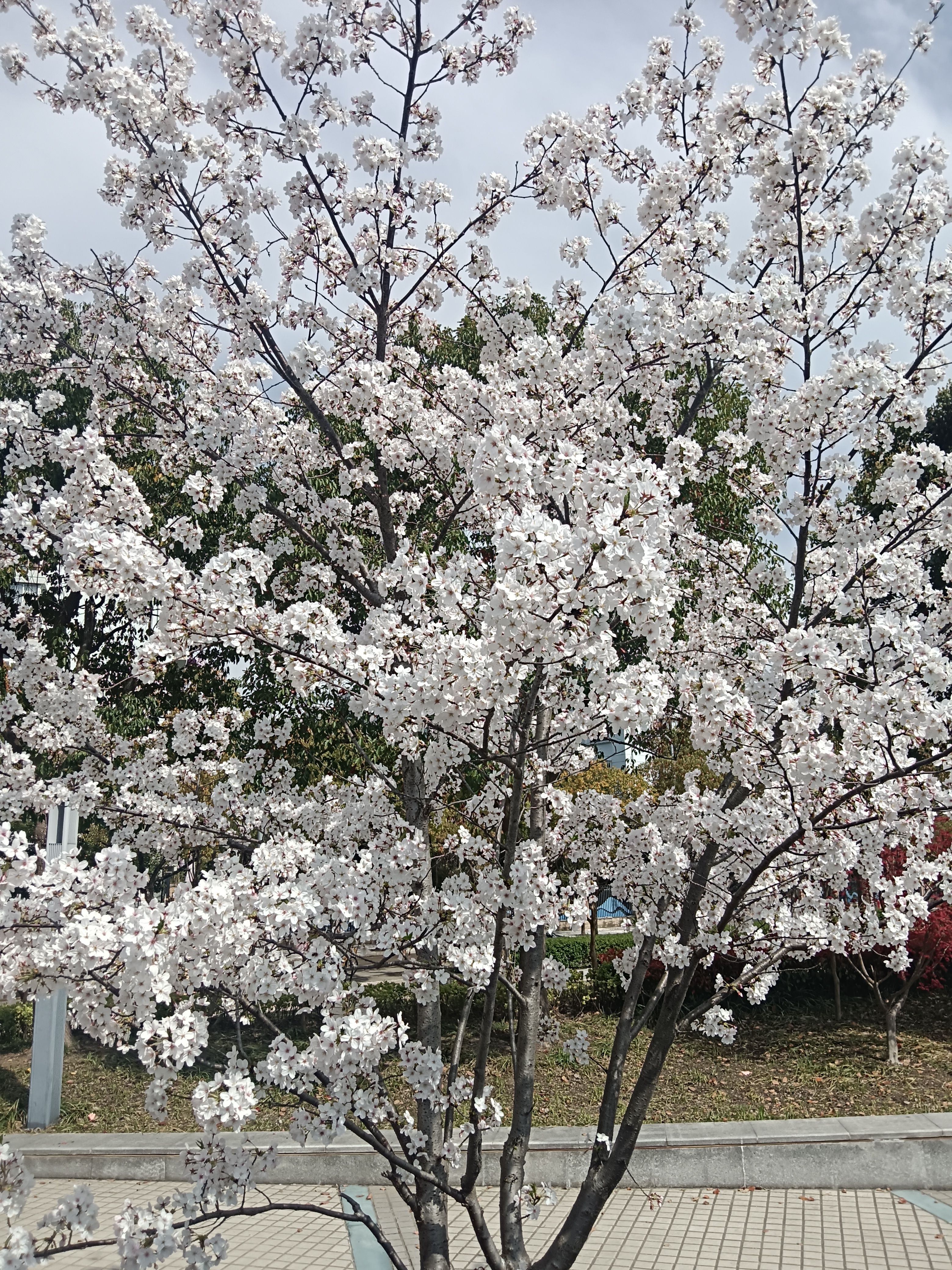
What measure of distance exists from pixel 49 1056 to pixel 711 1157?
6.58 metres

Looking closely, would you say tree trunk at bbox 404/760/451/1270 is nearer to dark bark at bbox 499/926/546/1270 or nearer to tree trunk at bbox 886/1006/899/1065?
dark bark at bbox 499/926/546/1270

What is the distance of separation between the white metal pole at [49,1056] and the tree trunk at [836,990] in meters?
8.60

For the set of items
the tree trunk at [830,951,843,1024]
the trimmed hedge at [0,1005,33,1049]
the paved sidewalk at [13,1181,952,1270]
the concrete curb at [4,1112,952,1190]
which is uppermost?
the tree trunk at [830,951,843,1024]

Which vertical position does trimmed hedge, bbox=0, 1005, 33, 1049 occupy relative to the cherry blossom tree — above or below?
below

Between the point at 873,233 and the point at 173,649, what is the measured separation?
A: 436 cm

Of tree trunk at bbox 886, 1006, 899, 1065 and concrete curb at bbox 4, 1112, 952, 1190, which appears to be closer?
concrete curb at bbox 4, 1112, 952, 1190

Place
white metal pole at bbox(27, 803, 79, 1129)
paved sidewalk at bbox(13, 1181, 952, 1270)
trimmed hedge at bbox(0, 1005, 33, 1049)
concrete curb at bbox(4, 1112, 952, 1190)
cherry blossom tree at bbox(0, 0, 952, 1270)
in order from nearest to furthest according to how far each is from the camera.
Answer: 1. cherry blossom tree at bbox(0, 0, 952, 1270)
2. paved sidewalk at bbox(13, 1181, 952, 1270)
3. concrete curb at bbox(4, 1112, 952, 1190)
4. white metal pole at bbox(27, 803, 79, 1129)
5. trimmed hedge at bbox(0, 1005, 33, 1049)

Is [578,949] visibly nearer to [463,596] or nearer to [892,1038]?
[892,1038]

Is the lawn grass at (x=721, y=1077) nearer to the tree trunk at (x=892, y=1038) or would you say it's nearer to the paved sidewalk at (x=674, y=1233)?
the tree trunk at (x=892, y=1038)

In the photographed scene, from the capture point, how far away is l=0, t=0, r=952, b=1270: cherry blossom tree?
3.19 metres

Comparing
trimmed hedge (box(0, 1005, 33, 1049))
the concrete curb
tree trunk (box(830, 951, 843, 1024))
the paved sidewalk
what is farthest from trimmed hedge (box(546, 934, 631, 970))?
trimmed hedge (box(0, 1005, 33, 1049))

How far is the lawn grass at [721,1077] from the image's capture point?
825cm

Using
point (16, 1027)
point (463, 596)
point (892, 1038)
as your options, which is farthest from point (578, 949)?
point (463, 596)

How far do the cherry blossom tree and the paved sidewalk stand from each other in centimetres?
178
